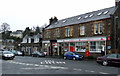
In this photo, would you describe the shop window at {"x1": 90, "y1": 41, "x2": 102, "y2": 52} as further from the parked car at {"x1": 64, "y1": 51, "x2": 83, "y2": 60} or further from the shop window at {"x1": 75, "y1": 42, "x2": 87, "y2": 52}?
the parked car at {"x1": 64, "y1": 51, "x2": 83, "y2": 60}

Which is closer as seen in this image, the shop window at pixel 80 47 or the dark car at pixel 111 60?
the dark car at pixel 111 60

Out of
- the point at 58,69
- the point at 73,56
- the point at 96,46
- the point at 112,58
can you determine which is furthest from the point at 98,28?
the point at 58,69

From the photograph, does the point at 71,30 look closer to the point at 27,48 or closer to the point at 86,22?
the point at 86,22

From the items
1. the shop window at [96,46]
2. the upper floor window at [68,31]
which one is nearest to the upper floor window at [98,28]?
the shop window at [96,46]

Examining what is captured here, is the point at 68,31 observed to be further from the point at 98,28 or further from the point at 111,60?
the point at 111,60

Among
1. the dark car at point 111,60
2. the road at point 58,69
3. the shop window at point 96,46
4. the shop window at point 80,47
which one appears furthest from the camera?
the shop window at point 80,47

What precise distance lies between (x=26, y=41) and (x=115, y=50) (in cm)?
3936

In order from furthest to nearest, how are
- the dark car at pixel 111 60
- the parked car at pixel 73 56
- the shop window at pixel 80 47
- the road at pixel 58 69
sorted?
the shop window at pixel 80 47
the parked car at pixel 73 56
the dark car at pixel 111 60
the road at pixel 58 69

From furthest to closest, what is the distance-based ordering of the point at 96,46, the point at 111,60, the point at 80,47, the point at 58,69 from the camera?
the point at 80,47
the point at 96,46
the point at 111,60
the point at 58,69

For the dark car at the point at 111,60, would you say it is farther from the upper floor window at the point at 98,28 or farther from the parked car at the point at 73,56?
the upper floor window at the point at 98,28

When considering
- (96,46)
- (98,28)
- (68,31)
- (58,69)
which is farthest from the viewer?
(68,31)

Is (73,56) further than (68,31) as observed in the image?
No

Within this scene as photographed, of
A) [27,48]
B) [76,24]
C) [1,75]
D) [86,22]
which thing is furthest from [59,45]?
[1,75]

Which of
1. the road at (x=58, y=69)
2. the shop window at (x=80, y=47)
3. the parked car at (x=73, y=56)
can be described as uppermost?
the shop window at (x=80, y=47)
